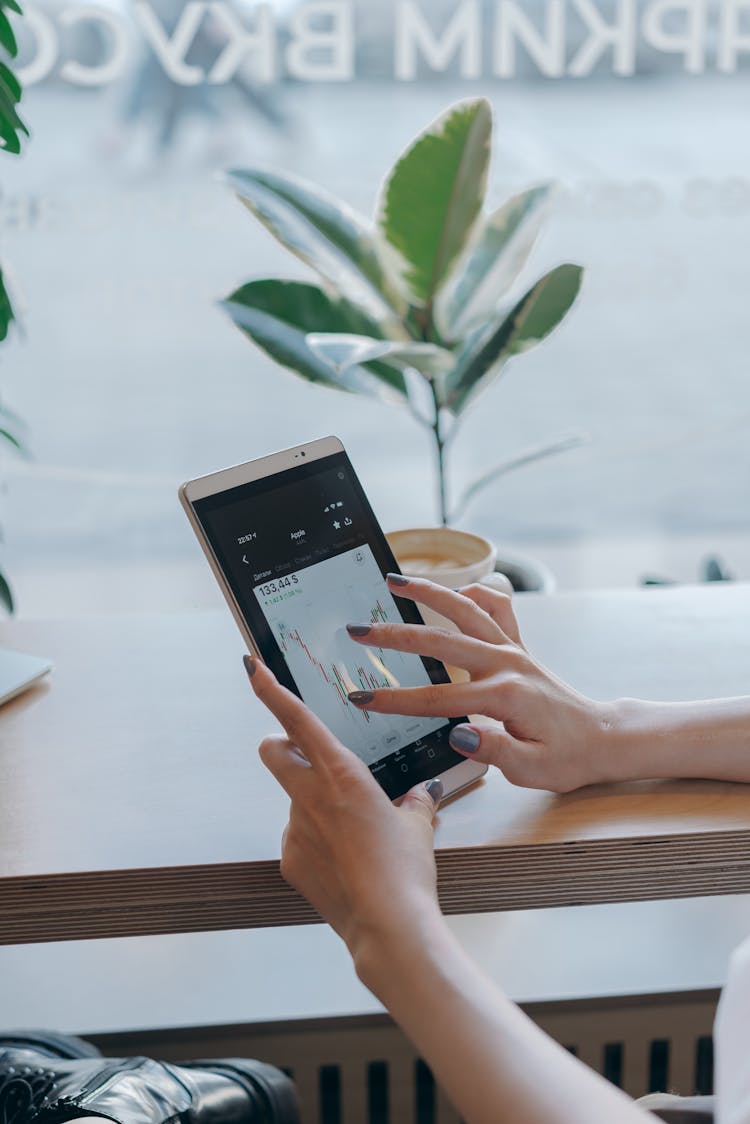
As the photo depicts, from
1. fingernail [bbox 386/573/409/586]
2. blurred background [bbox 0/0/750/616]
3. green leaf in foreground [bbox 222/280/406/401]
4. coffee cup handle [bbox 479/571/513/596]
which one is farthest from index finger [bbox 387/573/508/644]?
blurred background [bbox 0/0/750/616]

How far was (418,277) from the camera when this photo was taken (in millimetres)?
1097

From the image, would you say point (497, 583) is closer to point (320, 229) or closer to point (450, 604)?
point (450, 604)

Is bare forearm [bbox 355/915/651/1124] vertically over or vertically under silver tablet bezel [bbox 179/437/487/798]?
under

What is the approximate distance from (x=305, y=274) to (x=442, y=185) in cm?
137

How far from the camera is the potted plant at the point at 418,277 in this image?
1.04m

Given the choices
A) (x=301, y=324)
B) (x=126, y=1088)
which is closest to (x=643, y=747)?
(x=126, y=1088)

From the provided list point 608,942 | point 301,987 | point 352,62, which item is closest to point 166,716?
point 301,987

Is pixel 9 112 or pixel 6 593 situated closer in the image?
pixel 9 112

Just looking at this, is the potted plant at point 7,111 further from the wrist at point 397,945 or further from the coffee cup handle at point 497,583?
the wrist at point 397,945

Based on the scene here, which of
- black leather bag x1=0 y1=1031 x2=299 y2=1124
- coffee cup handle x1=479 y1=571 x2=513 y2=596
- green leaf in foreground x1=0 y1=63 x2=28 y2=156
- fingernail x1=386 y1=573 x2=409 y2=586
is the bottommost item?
black leather bag x1=0 y1=1031 x2=299 y2=1124

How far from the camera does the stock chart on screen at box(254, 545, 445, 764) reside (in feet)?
1.97

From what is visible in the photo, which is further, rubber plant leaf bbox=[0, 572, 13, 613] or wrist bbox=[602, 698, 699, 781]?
rubber plant leaf bbox=[0, 572, 13, 613]

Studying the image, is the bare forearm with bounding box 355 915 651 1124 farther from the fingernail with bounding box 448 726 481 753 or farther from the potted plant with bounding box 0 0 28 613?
the potted plant with bounding box 0 0 28 613

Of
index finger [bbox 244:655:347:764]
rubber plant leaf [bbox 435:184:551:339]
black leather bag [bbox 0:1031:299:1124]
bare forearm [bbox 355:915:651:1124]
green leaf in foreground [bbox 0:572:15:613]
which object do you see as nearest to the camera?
bare forearm [bbox 355:915:651:1124]
